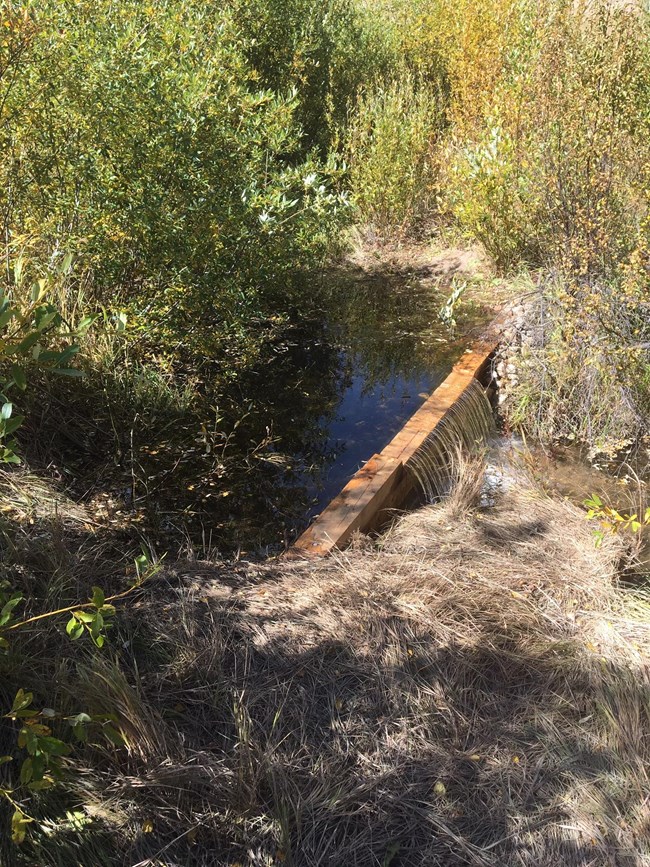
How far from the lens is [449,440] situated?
4.65 meters

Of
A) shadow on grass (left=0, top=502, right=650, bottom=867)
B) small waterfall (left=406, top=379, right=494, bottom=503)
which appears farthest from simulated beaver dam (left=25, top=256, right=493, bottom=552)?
shadow on grass (left=0, top=502, right=650, bottom=867)

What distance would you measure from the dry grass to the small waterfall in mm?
997

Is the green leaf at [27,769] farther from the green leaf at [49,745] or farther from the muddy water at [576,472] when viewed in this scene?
the muddy water at [576,472]

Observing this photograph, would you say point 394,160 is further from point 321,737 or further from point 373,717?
point 321,737

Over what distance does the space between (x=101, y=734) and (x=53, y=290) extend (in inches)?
112

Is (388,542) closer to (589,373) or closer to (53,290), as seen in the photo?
(589,373)

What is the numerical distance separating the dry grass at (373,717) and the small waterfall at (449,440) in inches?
39.2

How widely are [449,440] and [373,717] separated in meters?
2.42

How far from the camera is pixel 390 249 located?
838 centimetres

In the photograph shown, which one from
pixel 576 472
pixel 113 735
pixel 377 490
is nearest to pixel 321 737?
pixel 113 735

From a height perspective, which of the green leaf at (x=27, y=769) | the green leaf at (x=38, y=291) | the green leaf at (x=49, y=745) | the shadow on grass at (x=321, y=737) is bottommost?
the shadow on grass at (x=321, y=737)

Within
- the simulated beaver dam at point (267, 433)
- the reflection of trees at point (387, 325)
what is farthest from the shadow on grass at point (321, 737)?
the reflection of trees at point (387, 325)

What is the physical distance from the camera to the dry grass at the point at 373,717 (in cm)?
213

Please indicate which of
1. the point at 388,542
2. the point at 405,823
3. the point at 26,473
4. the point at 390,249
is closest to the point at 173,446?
the point at 26,473
